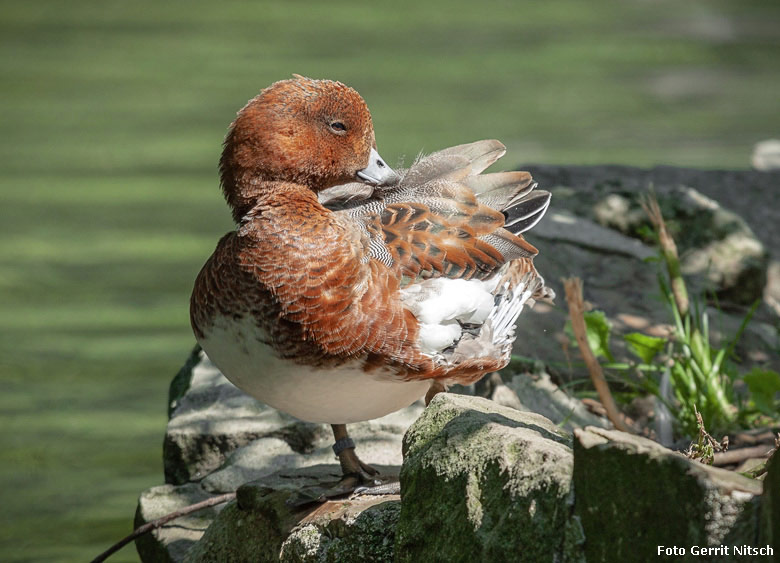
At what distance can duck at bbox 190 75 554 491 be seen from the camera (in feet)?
10.4

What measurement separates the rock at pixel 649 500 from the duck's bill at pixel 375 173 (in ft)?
4.22

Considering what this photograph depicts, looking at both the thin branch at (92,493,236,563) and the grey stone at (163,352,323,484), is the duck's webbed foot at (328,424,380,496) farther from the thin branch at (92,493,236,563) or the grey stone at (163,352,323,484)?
the grey stone at (163,352,323,484)

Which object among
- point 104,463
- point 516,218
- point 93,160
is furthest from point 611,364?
point 93,160

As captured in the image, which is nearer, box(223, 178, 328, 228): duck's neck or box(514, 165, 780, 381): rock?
box(223, 178, 328, 228): duck's neck

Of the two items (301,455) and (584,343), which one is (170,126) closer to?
(301,455)

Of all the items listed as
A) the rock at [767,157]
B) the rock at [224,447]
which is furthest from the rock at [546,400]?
the rock at [767,157]

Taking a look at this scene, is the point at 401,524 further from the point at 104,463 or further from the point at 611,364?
the point at 104,463

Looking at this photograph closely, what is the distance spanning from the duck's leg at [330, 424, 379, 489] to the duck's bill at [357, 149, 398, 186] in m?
0.79

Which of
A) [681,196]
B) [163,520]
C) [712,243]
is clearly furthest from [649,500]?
[681,196]

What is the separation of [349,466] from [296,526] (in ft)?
1.19

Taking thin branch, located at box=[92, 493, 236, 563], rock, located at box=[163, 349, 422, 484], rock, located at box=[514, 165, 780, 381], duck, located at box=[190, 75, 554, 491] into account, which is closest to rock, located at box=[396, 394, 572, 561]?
duck, located at box=[190, 75, 554, 491]

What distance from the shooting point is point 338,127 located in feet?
11.0

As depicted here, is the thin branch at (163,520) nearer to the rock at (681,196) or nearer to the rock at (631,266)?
the rock at (631,266)

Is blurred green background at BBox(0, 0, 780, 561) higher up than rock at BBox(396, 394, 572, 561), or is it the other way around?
rock at BBox(396, 394, 572, 561)
